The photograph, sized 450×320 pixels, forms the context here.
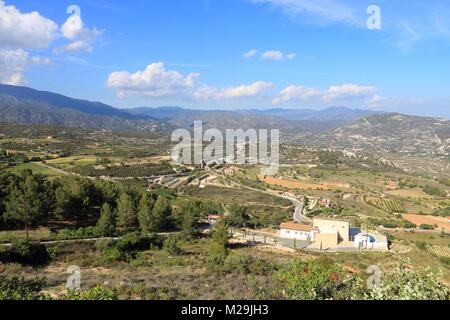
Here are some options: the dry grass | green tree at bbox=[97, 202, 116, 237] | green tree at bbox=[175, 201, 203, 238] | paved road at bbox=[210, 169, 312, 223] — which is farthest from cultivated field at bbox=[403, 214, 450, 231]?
green tree at bbox=[97, 202, 116, 237]

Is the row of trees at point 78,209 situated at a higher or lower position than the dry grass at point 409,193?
higher

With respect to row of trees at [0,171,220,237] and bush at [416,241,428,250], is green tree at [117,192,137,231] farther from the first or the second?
bush at [416,241,428,250]

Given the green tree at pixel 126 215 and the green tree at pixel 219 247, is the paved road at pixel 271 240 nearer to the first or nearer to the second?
the green tree at pixel 219 247

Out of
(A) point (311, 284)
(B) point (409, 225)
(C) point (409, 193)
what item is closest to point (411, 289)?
(A) point (311, 284)

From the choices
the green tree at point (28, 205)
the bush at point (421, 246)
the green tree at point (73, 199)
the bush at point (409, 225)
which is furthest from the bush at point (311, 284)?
the bush at point (409, 225)

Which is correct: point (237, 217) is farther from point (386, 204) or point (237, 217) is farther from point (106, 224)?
point (386, 204)
